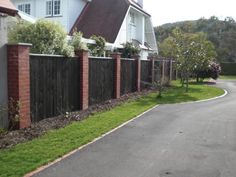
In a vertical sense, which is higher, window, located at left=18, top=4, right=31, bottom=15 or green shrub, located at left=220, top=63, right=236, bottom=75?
window, located at left=18, top=4, right=31, bottom=15

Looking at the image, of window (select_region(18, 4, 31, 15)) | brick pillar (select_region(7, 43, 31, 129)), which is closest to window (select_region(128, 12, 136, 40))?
window (select_region(18, 4, 31, 15))

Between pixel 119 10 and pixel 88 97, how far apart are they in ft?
59.2

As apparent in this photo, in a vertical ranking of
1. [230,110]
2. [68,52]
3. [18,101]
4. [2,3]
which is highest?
[2,3]

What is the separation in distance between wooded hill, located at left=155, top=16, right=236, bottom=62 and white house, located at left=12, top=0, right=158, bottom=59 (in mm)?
35954

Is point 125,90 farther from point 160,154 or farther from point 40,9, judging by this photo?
point 40,9

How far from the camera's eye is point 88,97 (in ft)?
47.6

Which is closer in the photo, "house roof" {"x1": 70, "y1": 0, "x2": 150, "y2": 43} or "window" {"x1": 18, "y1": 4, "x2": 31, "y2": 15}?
"house roof" {"x1": 70, "y1": 0, "x2": 150, "y2": 43}

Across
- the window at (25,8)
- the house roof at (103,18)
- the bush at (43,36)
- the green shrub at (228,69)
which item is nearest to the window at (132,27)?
the house roof at (103,18)

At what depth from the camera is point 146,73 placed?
77.8ft

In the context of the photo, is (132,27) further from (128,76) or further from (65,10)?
(128,76)

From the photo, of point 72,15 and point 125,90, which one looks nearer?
point 125,90

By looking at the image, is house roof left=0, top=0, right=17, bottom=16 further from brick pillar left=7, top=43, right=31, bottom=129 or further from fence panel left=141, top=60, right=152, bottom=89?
fence panel left=141, top=60, right=152, bottom=89

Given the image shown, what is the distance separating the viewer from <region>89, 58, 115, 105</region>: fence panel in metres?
14.8

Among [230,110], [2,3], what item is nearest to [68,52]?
[2,3]
